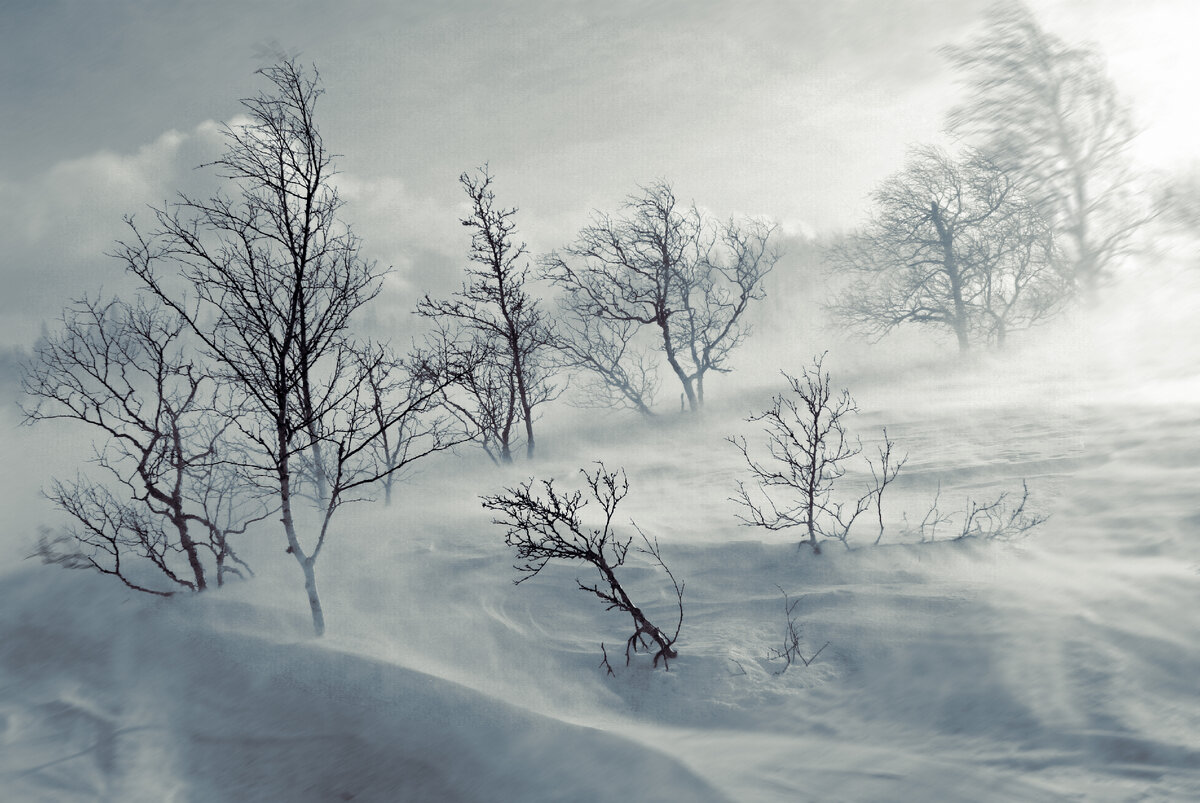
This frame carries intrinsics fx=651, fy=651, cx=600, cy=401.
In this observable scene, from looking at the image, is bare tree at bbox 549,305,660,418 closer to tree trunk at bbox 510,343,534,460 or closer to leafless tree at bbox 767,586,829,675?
tree trunk at bbox 510,343,534,460

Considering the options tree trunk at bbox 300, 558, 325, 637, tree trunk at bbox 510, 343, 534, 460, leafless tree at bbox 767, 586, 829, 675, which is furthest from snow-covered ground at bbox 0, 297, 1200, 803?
tree trunk at bbox 510, 343, 534, 460

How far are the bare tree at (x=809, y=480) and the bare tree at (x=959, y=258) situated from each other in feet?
21.2

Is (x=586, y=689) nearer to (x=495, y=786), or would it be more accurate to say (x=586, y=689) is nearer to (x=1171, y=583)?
(x=495, y=786)

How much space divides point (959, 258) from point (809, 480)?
1410 cm

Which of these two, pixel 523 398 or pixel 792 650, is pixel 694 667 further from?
pixel 523 398

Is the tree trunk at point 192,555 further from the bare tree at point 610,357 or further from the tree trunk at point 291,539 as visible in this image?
the bare tree at point 610,357

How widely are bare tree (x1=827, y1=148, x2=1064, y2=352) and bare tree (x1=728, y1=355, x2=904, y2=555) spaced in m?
6.47

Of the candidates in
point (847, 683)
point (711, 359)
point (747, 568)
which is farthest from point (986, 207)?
point (847, 683)

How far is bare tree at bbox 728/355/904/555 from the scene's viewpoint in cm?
747

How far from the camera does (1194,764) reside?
11.5ft

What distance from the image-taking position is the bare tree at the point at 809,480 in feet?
24.5

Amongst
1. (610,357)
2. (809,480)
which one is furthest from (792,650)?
(610,357)

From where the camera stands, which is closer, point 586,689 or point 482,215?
point 586,689

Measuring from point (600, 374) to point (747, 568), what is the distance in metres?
12.9
